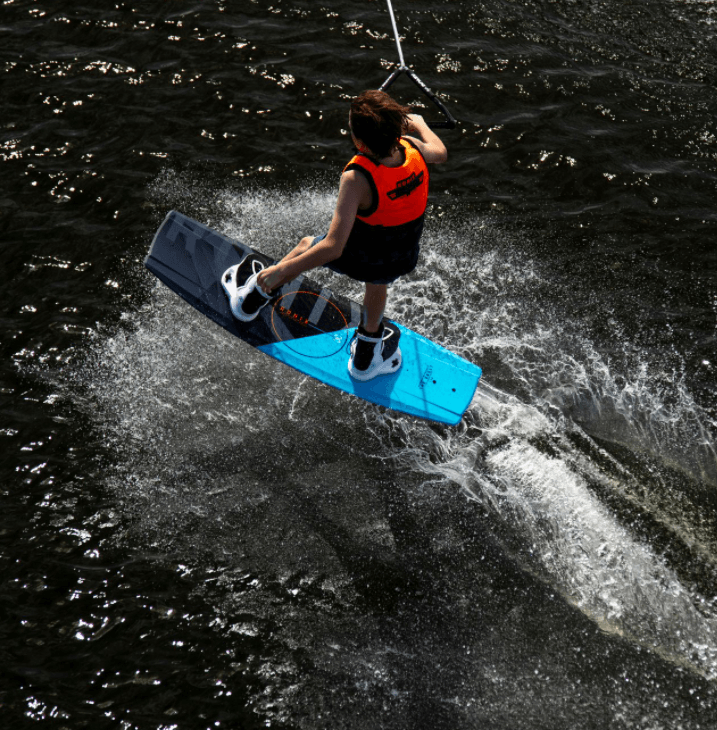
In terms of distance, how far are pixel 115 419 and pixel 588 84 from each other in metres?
7.20

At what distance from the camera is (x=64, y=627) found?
5.29m

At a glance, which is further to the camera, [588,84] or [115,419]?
[588,84]

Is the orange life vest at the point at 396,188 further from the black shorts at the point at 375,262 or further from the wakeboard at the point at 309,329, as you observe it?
the wakeboard at the point at 309,329

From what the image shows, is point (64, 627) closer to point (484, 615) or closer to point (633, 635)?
point (484, 615)

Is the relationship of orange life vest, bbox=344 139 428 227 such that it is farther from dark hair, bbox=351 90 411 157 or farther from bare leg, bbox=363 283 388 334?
bare leg, bbox=363 283 388 334

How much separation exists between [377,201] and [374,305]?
4.00 feet

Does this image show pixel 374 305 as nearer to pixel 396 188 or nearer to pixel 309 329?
pixel 309 329

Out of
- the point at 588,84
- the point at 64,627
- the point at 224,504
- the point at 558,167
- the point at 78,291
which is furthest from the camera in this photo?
the point at 588,84

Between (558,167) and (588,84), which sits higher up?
(588,84)

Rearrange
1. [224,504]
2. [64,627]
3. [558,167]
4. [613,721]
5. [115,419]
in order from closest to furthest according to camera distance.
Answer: [613,721], [64,627], [224,504], [115,419], [558,167]

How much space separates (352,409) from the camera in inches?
260

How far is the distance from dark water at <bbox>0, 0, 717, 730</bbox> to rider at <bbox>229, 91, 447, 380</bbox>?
1.75 meters

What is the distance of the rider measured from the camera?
13.8 feet

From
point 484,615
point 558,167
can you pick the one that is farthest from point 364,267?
point 558,167
